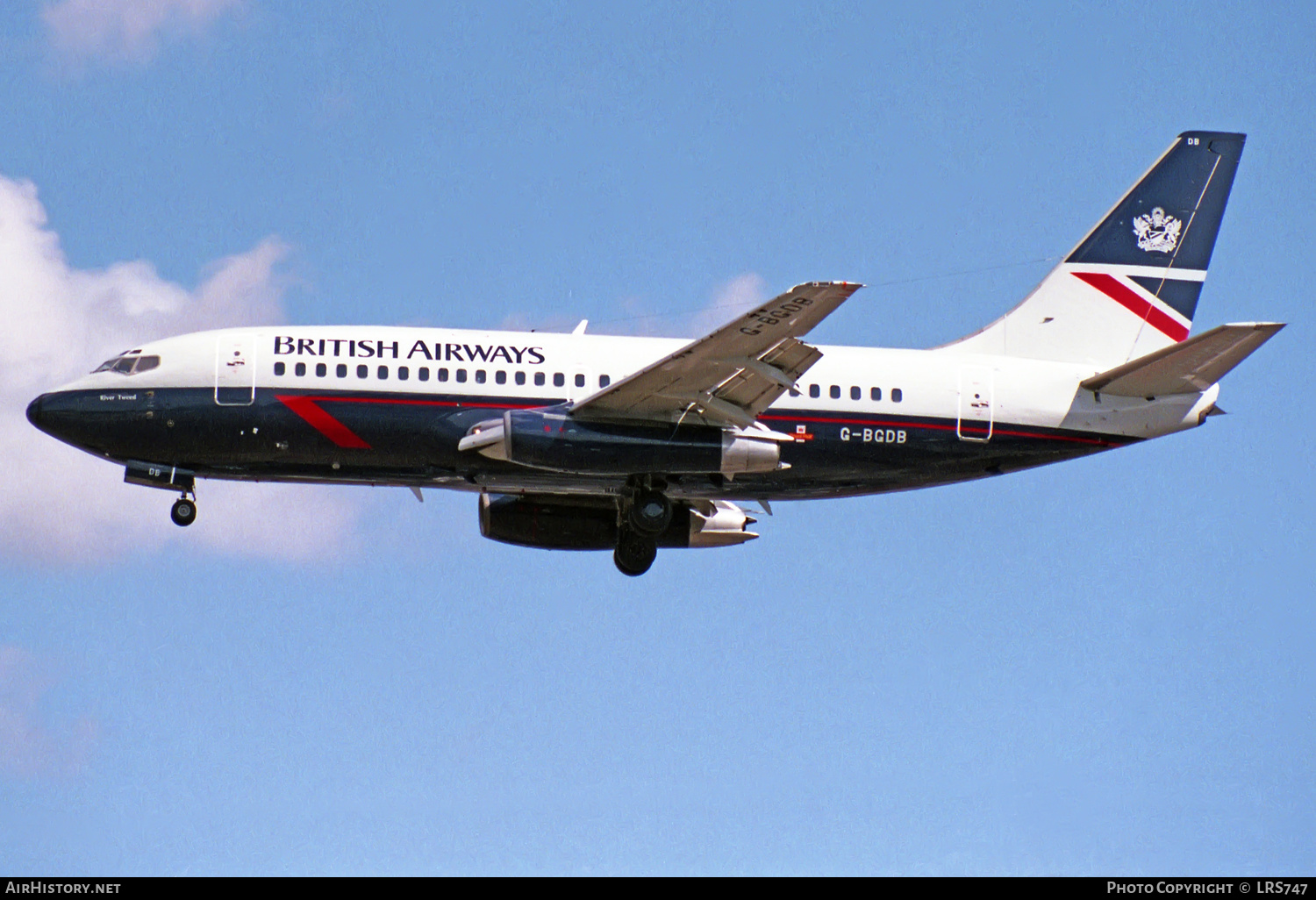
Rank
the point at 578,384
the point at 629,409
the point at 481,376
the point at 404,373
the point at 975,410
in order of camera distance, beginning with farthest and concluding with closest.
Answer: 1. the point at 975,410
2. the point at 578,384
3. the point at 481,376
4. the point at 404,373
5. the point at 629,409

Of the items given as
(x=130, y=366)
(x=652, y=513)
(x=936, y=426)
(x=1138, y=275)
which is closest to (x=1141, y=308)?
(x=1138, y=275)

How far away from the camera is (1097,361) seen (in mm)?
41750

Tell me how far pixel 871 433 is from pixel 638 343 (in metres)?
5.30

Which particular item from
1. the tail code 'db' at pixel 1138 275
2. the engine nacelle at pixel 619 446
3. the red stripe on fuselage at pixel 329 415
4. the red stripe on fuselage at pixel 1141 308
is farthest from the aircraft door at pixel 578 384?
the red stripe on fuselage at pixel 1141 308

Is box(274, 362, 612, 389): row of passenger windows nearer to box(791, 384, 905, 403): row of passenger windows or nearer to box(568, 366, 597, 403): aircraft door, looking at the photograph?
box(568, 366, 597, 403): aircraft door

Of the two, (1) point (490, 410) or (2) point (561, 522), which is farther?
(2) point (561, 522)

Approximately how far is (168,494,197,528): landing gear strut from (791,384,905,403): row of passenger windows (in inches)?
500

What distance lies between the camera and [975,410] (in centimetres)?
3941

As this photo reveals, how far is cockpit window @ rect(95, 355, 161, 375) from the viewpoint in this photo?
1500 inches

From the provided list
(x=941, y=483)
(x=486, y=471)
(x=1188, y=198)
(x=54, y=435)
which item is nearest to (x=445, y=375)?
(x=486, y=471)

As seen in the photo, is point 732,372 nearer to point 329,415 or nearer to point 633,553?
point 633,553

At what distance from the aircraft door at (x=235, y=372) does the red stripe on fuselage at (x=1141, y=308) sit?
18.9m

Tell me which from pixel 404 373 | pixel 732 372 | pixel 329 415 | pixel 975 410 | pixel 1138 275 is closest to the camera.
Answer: pixel 732 372

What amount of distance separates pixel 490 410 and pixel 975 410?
10.3 metres
